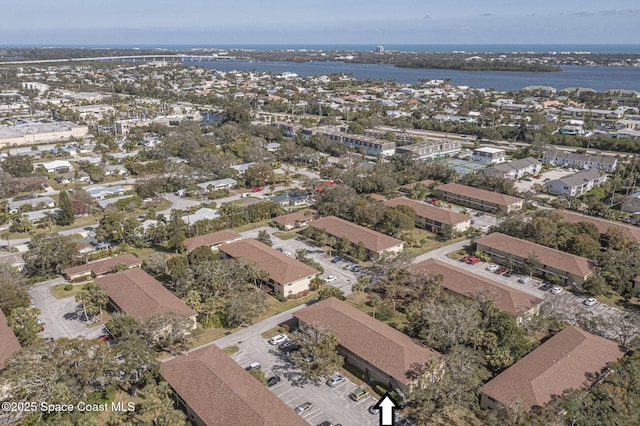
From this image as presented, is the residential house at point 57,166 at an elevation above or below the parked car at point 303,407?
above

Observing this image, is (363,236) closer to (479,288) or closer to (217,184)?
(479,288)

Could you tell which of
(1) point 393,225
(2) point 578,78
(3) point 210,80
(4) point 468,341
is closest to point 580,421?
(4) point 468,341

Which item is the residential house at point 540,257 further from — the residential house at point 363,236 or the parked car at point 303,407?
the parked car at point 303,407

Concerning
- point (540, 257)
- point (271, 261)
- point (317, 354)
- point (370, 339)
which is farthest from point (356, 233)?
point (317, 354)

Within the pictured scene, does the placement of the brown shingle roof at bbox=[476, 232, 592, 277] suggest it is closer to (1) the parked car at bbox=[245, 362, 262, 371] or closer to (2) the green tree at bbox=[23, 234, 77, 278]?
(1) the parked car at bbox=[245, 362, 262, 371]

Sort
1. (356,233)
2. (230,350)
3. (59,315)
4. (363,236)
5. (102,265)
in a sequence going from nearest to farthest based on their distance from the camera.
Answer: (230,350)
(59,315)
(102,265)
(363,236)
(356,233)

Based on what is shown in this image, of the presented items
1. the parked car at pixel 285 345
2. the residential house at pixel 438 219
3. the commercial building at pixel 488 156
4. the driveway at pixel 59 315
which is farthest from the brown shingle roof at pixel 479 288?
the commercial building at pixel 488 156
